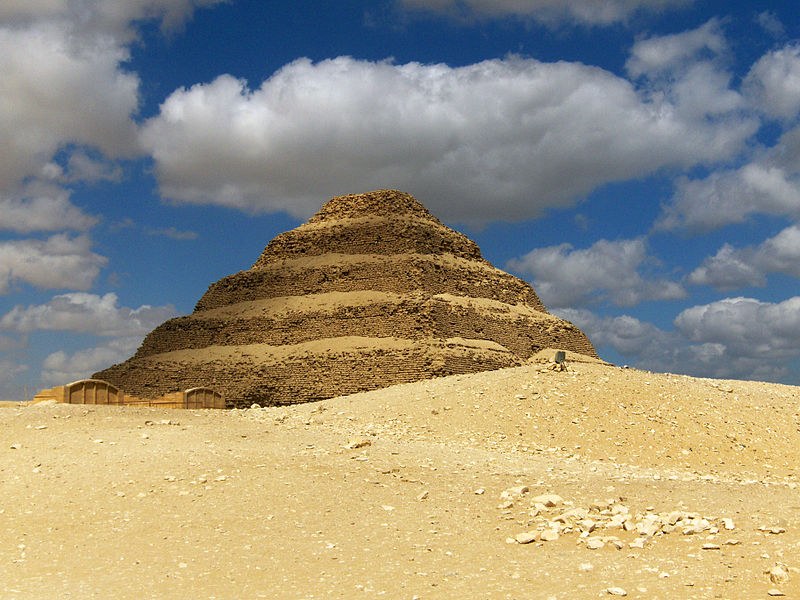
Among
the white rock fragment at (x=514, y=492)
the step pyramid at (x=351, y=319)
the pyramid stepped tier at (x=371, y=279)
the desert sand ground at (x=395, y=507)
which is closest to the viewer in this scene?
the desert sand ground at (x=395, y=507)

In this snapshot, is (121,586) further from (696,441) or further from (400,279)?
(400,279)

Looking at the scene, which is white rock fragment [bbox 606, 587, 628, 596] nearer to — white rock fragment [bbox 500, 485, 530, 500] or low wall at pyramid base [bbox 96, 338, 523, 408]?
white rock fragment [bbox 500, 485, 530, 500]

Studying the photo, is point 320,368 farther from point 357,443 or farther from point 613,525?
point 613,525

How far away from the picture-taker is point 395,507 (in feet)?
31.5

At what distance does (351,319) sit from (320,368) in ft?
12.3

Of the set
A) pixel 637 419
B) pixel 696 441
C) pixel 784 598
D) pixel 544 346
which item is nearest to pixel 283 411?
pixel 637 419

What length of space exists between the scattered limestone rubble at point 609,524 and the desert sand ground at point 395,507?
3 cm

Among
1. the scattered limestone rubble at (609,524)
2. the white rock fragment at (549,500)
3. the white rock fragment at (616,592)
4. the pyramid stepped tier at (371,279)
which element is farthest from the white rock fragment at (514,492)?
the pyramid stepped tier at (371,279)

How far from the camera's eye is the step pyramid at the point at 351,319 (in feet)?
109

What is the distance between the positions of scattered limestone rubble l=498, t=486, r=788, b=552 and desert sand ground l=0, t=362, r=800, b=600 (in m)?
0.03

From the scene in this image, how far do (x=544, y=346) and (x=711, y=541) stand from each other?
3198cm

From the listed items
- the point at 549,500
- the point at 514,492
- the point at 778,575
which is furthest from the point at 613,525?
the point at 778,575

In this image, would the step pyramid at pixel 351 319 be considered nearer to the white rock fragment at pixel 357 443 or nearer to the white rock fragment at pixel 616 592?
the white rock fragment at pixel 357 443

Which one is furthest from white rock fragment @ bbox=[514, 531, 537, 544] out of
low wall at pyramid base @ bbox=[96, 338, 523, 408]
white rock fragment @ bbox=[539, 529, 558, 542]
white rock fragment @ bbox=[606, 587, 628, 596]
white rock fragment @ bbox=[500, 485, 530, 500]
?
low wall at pyramid base @ bbox=[96, 338, 523, 408]
